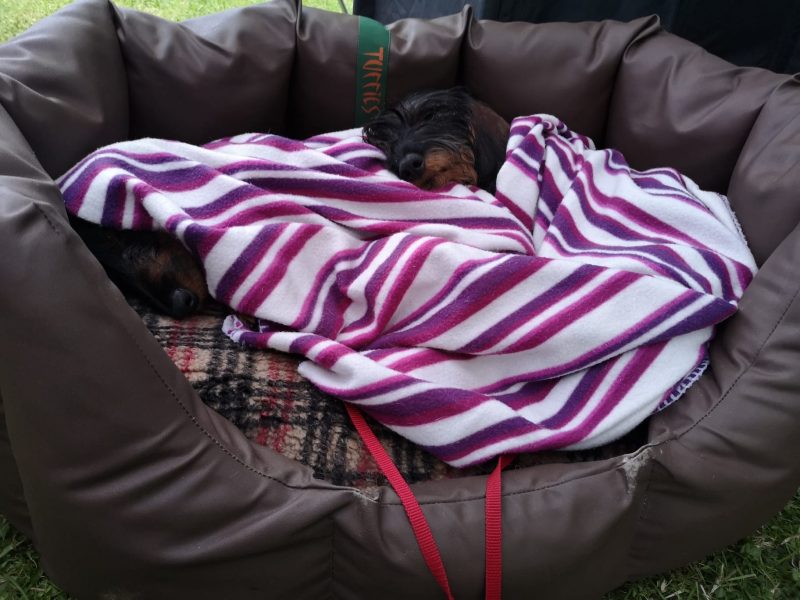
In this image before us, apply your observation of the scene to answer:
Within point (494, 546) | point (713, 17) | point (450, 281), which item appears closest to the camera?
point (494, 546)

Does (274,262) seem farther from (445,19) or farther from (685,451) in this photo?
(445,19)

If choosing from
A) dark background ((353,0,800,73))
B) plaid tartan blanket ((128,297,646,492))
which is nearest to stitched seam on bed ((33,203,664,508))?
plaid tartan blanket ((128,297,646,492))

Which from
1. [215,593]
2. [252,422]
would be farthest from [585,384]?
[215,593]

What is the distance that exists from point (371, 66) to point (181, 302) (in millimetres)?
1117

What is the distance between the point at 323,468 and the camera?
1606 millimetres

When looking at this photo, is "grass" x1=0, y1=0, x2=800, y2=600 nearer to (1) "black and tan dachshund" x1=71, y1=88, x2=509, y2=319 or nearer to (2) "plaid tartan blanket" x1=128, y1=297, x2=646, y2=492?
(2) "plaid tartan blanket" x1=128, y1=297, x2=646, y2=492

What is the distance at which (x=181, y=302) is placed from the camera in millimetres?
1839

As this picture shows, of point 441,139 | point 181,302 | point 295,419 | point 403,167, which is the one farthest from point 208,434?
point 441,139

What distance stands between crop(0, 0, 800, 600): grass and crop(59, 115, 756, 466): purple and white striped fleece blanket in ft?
1.22

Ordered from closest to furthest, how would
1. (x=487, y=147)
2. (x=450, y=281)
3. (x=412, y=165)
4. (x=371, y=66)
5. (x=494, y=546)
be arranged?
(x=494, y=546)
(x=450, y=281)
(x=412, y=165)
(x=487, y=147)
(x=371, y=66)

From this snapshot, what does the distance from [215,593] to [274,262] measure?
833 mm

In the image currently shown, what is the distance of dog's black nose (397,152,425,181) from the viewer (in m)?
2.15

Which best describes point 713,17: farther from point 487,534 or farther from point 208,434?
point 208,434

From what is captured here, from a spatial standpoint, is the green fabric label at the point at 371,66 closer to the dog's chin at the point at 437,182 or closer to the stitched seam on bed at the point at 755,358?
the dog's chin at the point at 437,182
